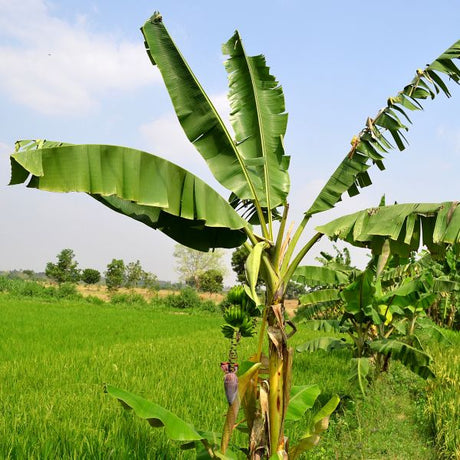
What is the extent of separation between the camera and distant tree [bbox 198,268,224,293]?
39.6 metres

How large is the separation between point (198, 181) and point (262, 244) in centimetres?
53

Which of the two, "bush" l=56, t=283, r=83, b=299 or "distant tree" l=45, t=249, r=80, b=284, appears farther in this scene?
"distant tree" l=45, t=249, r=80, b=284

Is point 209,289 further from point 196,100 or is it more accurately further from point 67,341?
point 196,100

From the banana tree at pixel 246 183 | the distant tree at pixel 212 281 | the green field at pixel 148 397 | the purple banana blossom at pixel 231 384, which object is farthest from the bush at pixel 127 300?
the purple banana blossom at pixel 231 384

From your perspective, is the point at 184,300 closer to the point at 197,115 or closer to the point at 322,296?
the point at 322,296

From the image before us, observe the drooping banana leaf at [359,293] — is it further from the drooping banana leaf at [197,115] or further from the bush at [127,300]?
the bush at [127,300]

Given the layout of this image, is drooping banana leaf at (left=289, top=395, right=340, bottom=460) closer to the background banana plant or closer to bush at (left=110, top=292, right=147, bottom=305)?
the background banana plant

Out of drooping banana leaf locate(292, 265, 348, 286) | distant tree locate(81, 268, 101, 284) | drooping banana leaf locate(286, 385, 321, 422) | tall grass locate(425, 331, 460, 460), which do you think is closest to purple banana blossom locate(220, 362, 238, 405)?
drooping banana leaf locate(286, 385, 321, 422)

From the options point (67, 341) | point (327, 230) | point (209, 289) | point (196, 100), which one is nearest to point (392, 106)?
point (327, 230)

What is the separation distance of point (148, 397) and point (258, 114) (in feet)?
9.58

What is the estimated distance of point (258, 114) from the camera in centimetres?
326

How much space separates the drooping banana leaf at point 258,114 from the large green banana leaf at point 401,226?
0.51 meters

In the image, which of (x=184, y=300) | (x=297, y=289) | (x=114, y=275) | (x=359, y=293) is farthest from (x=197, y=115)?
(x=297, y=289)

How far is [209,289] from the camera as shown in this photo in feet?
131
